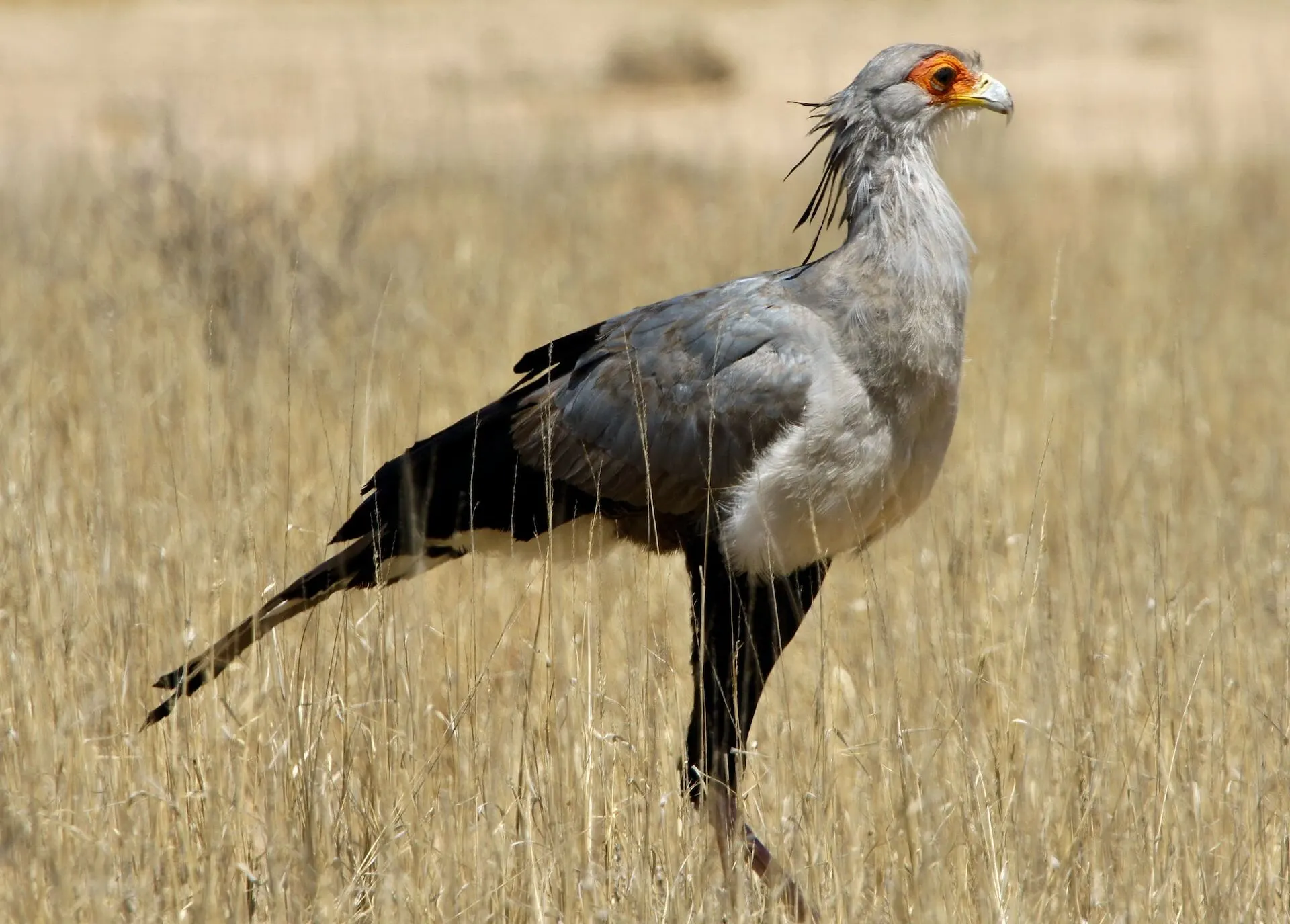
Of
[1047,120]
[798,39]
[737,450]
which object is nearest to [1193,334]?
[737,450]

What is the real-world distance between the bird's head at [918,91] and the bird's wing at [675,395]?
52 centimetres

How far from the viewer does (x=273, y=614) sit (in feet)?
12.2

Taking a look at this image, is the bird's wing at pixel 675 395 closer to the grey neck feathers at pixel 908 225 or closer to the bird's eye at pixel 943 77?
the grey neck feathers at pixel 908 225

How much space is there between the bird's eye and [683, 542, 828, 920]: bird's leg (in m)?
1.24

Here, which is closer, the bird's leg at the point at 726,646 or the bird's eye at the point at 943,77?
the bird's leg at the point at 726,646

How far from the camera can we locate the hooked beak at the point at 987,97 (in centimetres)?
394

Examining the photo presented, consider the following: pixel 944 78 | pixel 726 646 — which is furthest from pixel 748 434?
pixel 944 78

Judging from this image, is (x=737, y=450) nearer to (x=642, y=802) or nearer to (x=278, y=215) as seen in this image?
(x=642, y=802)

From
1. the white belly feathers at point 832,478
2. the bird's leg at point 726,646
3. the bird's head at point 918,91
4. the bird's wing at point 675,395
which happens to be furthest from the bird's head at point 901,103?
the bird's leg at point 726,646

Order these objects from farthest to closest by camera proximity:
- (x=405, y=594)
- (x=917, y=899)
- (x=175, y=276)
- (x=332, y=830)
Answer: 1. (x=175, y=276)
2. (x=405, y=594)
3. (x=332, y=830)
4. (x=917, y=899)

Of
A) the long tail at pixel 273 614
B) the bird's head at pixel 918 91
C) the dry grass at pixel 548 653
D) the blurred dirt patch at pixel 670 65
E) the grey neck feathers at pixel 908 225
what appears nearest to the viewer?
the dry grass at pixel 548 653

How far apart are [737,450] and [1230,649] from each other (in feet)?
4.76

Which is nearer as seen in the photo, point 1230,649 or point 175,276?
point 1230,649

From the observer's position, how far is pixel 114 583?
3.87m
